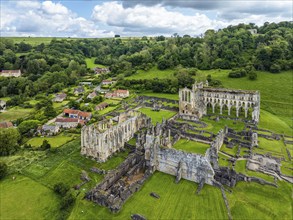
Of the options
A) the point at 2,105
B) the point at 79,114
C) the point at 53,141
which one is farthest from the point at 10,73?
the point at 53,141

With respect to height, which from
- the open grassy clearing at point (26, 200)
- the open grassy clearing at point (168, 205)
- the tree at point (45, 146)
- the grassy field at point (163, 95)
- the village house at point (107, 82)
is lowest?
the open grassy clearing at point (26, 200)

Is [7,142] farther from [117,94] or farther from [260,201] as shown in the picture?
[117,94]

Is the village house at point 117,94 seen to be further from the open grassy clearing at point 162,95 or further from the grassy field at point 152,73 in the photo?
the grassy field at point 152,73

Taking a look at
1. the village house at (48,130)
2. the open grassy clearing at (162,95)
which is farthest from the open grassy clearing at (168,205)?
the open grassy clearing at (162,95)

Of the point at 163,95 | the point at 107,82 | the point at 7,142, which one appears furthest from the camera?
the point at 107,82

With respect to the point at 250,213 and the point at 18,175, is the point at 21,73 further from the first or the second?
the point at 250,213

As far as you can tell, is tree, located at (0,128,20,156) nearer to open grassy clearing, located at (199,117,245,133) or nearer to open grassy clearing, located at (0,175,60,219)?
open grassy clearing, located at (0,175,60,219)

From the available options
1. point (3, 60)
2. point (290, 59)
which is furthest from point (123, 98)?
point (3, 60)
